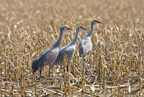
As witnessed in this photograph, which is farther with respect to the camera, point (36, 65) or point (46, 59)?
point (46, 59)

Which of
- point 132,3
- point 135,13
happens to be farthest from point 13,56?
point 132,3

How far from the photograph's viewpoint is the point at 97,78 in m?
5.71

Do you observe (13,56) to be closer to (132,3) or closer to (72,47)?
(72,47)

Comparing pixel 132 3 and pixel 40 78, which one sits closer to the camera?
pixel 40 78

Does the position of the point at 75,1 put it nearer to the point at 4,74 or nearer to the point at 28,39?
the point at 28,39

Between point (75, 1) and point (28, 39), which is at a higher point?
point (75, 1)

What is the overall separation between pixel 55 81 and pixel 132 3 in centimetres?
1387

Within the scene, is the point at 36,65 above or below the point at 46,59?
below

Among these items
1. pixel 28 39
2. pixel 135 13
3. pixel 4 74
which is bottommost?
pixel 4 74

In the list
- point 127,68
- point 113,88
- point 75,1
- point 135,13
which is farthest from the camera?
point 75,1

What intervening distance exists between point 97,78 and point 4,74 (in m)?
2.01

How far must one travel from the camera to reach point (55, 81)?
210 inches

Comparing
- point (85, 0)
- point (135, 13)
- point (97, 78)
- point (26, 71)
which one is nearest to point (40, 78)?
point (26, 71)

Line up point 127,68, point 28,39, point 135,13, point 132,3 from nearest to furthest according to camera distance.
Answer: point 127,68, point 28,39, point 135,13, point 132,3
